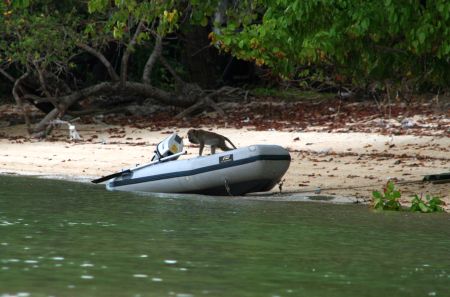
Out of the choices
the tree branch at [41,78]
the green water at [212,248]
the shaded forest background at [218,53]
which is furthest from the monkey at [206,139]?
the tree branch at [41,78]

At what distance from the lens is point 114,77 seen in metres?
28.5

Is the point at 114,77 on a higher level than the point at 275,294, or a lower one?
higher

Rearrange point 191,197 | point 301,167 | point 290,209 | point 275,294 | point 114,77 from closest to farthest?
point 275,294 < point 290,209 < point 191,197 < point 301,167 < point 114,77

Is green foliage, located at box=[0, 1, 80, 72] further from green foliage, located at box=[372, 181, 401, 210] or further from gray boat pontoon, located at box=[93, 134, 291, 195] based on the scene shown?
green foliage, located at box=[372, 181, 401, 210]

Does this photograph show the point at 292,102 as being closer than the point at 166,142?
No

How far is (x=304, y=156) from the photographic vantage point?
71.8 feet

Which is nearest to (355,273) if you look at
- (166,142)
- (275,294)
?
(275,294)

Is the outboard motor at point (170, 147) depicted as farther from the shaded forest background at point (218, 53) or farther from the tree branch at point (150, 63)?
the tree branch at point (150, 63)

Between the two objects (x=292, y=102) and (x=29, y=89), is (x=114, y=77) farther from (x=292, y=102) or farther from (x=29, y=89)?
(x=292, y=102)

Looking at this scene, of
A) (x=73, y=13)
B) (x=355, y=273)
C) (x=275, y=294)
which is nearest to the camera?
(x=275, y=294)

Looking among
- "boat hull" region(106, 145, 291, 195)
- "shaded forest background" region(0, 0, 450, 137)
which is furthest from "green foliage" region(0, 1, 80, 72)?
"boat hull" region(106, 145, 291, 195)

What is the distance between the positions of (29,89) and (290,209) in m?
15.2

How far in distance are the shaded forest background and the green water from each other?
2.24 meters

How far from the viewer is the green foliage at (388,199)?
51.9 ft
